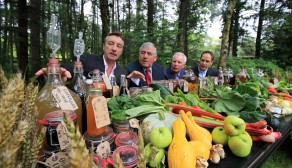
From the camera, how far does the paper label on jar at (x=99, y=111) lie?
761mm

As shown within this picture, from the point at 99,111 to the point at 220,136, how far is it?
0.66m

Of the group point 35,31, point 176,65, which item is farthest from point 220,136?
point 35,31

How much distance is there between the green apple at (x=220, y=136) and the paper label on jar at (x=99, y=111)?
24.0 inches

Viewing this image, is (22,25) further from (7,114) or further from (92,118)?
(7,114)

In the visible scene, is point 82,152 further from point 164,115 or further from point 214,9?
point 214,9

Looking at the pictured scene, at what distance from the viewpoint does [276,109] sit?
162 cm

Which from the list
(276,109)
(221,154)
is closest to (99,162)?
(221,154)

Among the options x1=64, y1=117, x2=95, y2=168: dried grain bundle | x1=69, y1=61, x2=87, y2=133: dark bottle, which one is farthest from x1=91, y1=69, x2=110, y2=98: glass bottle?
x1=64, y1=117, x2=95, y2=168: dried grain bundle

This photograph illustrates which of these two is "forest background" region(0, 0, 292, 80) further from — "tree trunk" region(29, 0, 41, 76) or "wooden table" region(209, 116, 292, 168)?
"wooden table" region(209, 116, 292, 168)

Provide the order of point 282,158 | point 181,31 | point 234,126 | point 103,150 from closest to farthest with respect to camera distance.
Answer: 1. point 103,150
2. point 234,126
3. point 282,158
4. point 181,31

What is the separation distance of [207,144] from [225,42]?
202 inches

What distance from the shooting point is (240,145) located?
0.96 m

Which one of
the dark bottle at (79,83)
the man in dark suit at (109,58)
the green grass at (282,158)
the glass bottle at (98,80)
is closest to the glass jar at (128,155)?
the dark bottle at (79,83)

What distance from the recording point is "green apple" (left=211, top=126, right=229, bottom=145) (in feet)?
3.40
